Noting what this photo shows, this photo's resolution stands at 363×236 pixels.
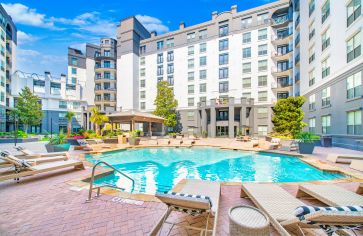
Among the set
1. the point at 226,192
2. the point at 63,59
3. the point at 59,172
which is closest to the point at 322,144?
the point at 226,192

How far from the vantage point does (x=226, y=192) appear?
4.68 m

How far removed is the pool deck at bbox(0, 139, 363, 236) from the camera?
9.78ft

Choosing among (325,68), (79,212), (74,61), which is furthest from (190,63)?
(79,212)

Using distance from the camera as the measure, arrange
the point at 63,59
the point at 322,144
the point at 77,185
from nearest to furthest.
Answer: the point at 77,185 → the point at 322,144 → the point at 63,59

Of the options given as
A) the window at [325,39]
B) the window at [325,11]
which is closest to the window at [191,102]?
the window at [325,39]

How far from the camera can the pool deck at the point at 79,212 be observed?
2980mm

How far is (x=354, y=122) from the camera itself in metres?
13.6

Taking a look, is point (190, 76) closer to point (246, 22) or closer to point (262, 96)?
point (246, 22)

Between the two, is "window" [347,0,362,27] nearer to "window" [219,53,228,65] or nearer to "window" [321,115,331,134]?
"window" [321,115,331,134]

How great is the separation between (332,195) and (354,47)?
53.3 feet

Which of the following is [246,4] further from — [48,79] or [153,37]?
[48,79]

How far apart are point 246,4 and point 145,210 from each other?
126ft

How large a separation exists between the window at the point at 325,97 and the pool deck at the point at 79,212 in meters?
16.2

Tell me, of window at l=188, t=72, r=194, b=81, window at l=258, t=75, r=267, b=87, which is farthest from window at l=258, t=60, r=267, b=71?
window at l=188, t=72, r=194, b=81
